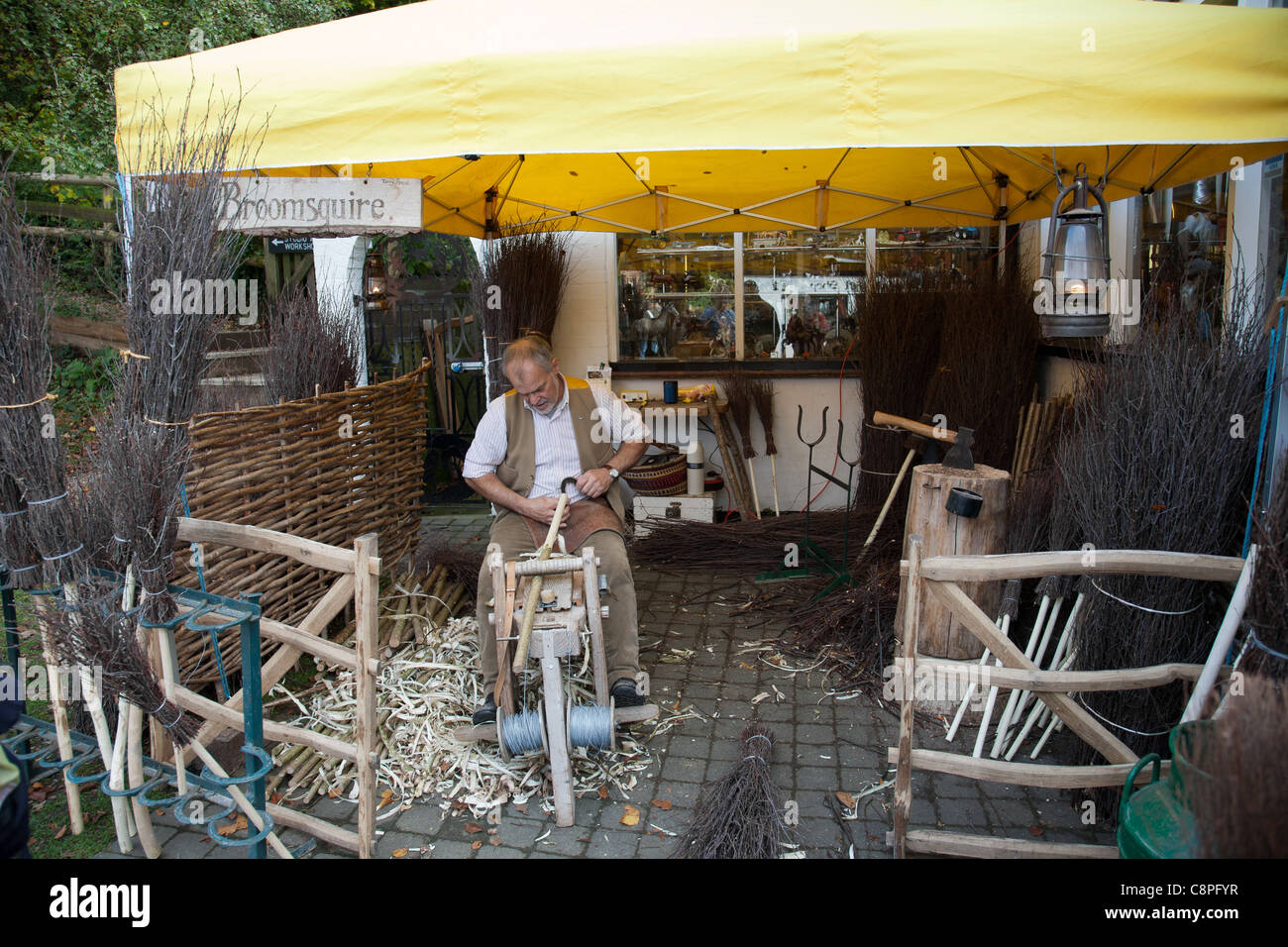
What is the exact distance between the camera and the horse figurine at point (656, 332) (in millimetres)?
6820

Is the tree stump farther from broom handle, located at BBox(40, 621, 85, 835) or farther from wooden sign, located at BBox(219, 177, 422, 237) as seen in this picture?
broom handle, located at BBox(40, 621, 85, 835)

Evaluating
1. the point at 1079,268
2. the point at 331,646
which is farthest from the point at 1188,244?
the point at 331,646

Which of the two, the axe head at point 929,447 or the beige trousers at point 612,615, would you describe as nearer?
the beige trousers at point 612,615

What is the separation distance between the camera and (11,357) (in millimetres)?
2359

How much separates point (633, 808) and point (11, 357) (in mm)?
2283

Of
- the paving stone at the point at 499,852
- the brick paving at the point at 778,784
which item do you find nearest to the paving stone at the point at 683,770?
the brick paving at the point at 778,784

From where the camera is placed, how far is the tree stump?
3.51 metres

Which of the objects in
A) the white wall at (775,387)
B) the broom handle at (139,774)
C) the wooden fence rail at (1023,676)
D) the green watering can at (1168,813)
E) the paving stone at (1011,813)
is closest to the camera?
the green watering can at (1168,813)

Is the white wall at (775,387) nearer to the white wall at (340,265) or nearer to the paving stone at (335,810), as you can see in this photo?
the white wall at (340,265)

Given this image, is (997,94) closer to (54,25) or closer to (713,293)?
(713,293)

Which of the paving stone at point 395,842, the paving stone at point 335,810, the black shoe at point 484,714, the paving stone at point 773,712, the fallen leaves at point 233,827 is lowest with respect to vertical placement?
the fallen leaves at point 233,827

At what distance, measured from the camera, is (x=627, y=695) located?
342cm

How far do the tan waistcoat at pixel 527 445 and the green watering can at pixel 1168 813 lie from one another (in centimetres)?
235

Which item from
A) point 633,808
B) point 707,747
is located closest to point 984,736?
point 707,747
